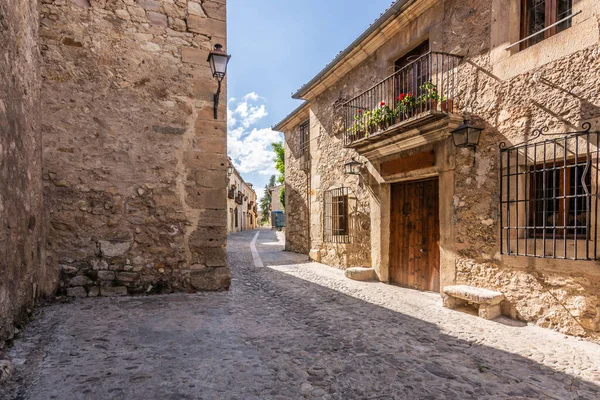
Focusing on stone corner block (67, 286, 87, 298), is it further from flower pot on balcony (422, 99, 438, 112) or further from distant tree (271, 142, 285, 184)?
distant tree (271, 142, 285, 184)

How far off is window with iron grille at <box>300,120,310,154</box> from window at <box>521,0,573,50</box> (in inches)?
269

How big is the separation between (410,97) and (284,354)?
14.3ft

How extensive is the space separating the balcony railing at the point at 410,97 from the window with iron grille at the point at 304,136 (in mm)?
3242

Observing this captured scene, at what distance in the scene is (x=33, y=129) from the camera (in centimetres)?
381

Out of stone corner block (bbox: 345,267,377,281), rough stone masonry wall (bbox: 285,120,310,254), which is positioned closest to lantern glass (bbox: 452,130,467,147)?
stone corner block (bbox: 345,267,377,281)

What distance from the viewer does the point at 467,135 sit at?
4383 millimetres

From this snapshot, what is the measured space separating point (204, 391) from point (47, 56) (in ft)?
14.9

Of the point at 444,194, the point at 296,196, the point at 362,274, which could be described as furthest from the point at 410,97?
the point at 296,196

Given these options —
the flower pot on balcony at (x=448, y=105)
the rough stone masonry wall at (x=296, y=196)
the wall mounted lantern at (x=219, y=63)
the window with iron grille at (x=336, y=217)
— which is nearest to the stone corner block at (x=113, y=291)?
the wall mounted lantern at (x=219, y=63)

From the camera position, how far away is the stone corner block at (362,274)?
6426 mm

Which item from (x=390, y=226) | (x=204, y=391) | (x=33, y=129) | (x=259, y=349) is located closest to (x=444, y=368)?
(x=259, y=349)

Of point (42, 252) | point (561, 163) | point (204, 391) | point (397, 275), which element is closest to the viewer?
point (204, 391)

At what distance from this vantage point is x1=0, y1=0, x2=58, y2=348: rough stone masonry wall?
2.83 m

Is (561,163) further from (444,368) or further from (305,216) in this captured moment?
(305,216)
